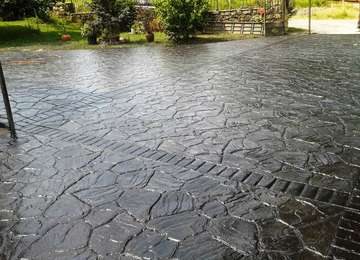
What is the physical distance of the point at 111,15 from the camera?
59.8 feet

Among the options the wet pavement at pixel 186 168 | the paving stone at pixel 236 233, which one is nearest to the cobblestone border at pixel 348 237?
the wet pavement at pixel 186 168

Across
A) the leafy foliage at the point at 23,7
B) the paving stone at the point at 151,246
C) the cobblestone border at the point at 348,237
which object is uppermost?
the leafy foliage at the point at 23,7

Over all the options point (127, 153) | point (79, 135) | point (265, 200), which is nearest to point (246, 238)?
point (265, 200)

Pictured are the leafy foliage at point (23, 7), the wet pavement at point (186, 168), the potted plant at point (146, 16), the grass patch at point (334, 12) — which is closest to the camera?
the wet pavement at point (186, 168)

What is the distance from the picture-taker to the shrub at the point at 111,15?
1805cm

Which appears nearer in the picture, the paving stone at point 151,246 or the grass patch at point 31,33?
the paving stone at point 151,246

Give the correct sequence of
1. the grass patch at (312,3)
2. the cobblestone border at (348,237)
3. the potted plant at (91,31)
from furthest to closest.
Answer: the grass patch at (312,3) → the potted plant at (91,31) → the cobblestone border at (348,237)

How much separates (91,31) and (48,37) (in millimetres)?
3641

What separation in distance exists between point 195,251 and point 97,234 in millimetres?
993

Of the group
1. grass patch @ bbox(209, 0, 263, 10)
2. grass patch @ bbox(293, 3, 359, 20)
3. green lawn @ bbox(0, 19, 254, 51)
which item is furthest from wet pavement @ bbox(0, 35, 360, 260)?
grass patch @ bbox(293, 3, 359, 20)

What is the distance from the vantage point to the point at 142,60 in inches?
530

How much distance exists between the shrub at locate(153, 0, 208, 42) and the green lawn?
0.52 meters

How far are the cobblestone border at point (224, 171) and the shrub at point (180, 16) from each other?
1176cm

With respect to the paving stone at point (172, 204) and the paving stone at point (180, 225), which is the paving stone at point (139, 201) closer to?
the paving stone at point (172, 204)
